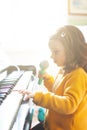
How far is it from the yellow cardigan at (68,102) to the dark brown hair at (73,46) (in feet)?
0.15

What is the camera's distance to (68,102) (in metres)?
1.03

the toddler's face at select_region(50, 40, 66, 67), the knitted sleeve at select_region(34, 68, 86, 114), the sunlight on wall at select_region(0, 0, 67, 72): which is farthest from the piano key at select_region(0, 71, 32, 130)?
the sunlight on wall at select_region(0, 0, 67, 72)

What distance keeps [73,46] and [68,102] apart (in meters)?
0.26

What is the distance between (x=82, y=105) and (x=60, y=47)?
0.27 metres

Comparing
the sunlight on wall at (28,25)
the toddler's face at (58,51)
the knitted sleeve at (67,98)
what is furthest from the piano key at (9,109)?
the sunlight on wall at (28,25)

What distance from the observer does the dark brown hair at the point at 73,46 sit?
1135mm

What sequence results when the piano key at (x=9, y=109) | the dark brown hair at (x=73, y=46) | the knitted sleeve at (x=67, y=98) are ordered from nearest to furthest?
1. the piano key at (x=9, y=109)
2. the knitted sleeve at (x=67, y=98)
3. the dark brown hair at (x=73, y=46)

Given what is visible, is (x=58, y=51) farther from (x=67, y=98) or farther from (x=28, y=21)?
(x=28, y=21)

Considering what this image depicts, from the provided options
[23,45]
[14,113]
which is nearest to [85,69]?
[14,113]

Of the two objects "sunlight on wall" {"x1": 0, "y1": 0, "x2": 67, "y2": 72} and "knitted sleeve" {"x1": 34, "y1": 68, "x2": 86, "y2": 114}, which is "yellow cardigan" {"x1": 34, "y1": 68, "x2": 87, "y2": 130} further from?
"sunlight on wall" {"x1": 0, "y1": 0, "x2": 67, "y2": 72}

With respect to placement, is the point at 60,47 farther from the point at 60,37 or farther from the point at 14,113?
the point at 14,113

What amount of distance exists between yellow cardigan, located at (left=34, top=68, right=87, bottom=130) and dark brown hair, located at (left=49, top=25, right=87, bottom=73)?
0.05m

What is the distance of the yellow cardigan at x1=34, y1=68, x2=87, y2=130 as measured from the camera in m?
1.03

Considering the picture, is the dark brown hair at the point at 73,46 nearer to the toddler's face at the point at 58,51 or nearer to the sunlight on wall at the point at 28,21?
the toddler's face at the point at 58,51
